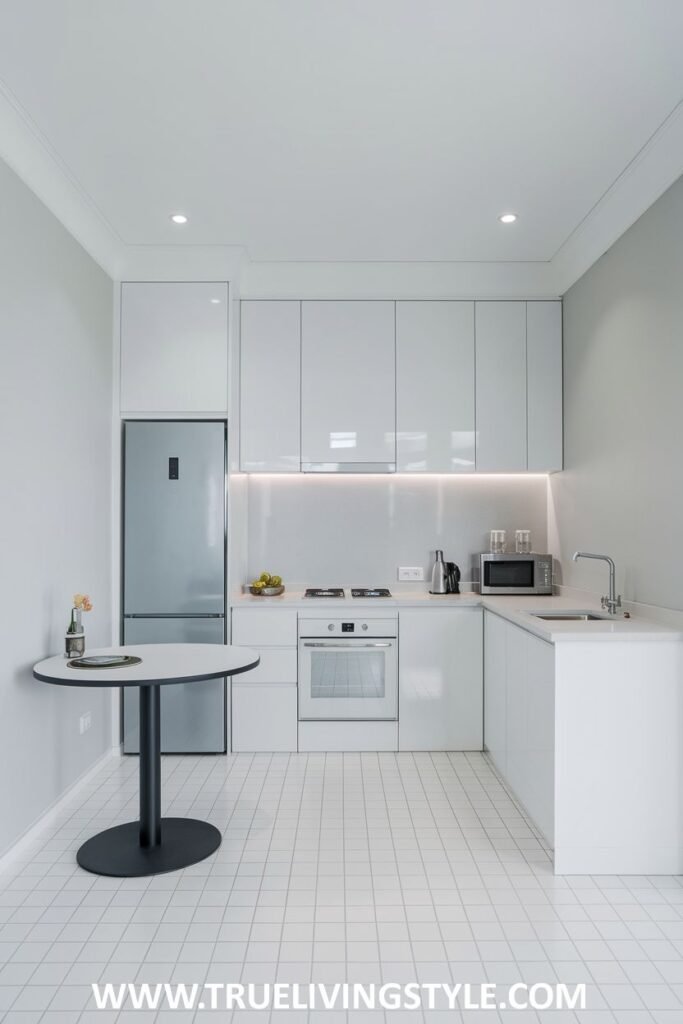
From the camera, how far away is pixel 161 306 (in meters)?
4.06

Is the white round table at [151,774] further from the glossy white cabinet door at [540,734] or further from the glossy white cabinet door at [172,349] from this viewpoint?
the glossy white cabinet door at [172,349]

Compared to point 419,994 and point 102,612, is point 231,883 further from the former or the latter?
point 102,612

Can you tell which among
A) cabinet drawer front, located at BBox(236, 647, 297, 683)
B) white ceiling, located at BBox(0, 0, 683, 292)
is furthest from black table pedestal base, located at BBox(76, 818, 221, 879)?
white ceiling, located at BBox(0, 0, 683, 292)

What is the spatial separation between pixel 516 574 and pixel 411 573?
65 centimetres

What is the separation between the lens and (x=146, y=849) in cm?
283

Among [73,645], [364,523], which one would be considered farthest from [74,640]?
[364,523]

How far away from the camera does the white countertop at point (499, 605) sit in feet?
9.34

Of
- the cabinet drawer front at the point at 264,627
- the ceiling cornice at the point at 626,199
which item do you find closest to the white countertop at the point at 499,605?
the cabinet drawer front at the point at 264,627

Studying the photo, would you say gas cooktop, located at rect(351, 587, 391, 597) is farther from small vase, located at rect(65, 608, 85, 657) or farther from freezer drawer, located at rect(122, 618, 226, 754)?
small vase, located at rect(65, 608, 85, 657)

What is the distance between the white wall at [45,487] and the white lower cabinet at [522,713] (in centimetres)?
201

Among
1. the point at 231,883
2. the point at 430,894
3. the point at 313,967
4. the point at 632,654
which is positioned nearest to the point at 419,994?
the point at 313,967

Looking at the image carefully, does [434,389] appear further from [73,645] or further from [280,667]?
[73,645]

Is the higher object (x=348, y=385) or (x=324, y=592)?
(x=348, y=385)

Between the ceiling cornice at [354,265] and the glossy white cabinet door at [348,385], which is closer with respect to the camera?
the ceiling cornice at [354,265]
